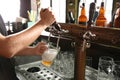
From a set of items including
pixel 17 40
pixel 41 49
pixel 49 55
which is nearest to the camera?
pixel 17 40

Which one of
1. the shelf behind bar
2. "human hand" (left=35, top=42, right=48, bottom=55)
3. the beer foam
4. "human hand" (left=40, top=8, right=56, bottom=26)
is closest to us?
the shelf behind bar

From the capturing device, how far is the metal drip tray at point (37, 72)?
50.2 inches

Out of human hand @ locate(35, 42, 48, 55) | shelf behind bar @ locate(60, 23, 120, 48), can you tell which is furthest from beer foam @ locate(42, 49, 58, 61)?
shelf behind bar @ locate(60, 23, 120, 48)

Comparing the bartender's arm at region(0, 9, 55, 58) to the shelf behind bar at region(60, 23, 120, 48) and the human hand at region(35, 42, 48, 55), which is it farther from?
the human hand at region(35, 42, 48, 55)

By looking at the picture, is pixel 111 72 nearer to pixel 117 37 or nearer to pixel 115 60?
pixel 115 60

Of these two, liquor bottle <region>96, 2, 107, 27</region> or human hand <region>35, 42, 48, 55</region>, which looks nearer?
liquor bottle <region>96, 2, 107, 27</region>

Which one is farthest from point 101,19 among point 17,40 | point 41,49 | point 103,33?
point 17,40

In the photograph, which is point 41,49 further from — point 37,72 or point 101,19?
point 101,19

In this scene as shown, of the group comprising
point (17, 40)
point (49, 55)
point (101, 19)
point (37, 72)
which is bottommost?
point (37, 72)

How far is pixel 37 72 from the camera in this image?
1.37 metres

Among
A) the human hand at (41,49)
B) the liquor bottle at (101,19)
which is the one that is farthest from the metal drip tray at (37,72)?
the liquor bottle at (101,19)

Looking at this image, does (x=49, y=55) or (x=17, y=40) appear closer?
(x=17, y=40)

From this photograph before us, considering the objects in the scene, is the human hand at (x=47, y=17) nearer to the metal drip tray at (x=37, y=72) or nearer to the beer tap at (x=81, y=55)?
the beer tap at (x=81, y=55)

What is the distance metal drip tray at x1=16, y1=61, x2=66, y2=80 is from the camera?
127 cm
